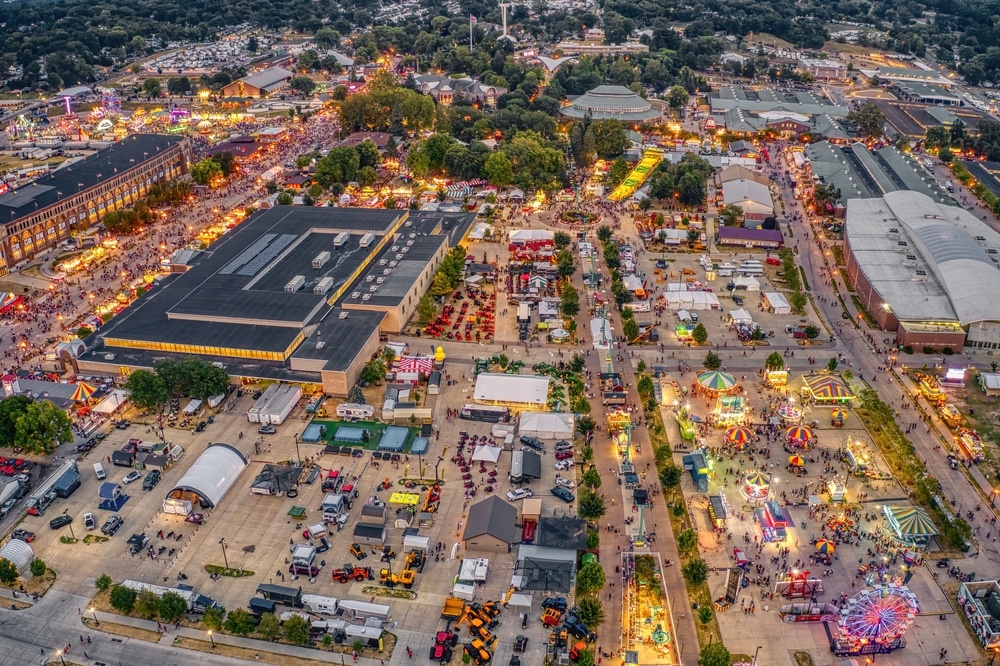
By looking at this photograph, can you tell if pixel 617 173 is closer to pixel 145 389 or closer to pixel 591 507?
pixel 591 507

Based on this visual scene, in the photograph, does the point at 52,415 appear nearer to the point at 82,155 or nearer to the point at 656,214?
the point at 656,214

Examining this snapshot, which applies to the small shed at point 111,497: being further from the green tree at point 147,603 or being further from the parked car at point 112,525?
the green tree at point 147,603

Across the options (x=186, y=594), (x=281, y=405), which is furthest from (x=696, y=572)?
(x=281, y=405)

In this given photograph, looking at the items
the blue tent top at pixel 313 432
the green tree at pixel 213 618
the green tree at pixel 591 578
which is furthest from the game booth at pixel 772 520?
the green tree at pixel 213 618

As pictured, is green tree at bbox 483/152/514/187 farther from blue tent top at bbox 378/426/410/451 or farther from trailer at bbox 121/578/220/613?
trailer at bbox 121/578/220/613

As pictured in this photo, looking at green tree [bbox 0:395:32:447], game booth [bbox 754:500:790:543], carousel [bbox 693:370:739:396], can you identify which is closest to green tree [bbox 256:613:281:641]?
green tree [bbox 0:395:32:447]
